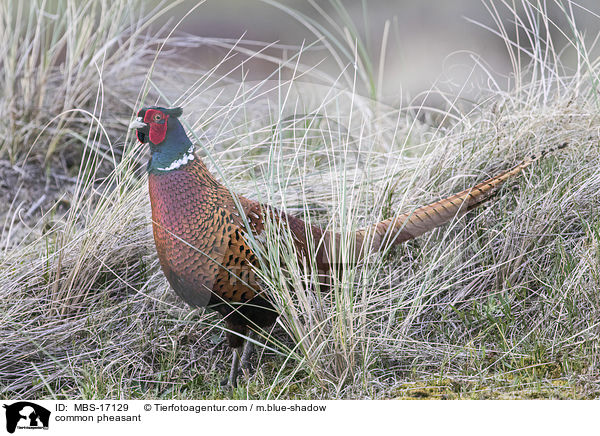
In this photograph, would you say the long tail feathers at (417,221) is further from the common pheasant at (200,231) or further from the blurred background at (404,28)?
the blurred background at (404,28)

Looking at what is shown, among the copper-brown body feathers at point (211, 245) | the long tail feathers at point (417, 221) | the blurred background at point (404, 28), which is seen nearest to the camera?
the copper-brown body feathers at point (211, 245)

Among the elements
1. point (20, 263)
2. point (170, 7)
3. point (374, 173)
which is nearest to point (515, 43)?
point (374, 173)

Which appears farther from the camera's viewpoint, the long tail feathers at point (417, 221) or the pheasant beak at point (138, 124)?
the long tail feathers at point (417, 221)

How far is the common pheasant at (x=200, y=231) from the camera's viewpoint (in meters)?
1.82

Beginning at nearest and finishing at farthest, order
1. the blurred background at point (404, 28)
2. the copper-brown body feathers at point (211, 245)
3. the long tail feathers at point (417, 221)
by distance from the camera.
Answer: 1. the copper-brown body feathers at point (211, 245)
2. the long tail feathers at point (417, 221)
3. the blurred background at point (404, 28)

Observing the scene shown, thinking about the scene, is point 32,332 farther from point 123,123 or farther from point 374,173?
point 374,173

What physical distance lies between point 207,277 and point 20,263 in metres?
0.83

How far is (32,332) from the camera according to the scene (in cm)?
205

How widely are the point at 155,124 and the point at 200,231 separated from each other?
34cm

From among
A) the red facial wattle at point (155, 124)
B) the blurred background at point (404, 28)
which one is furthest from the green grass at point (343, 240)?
the red facial wattle at point (155, 124)

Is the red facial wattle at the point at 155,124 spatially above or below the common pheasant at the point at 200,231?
above
